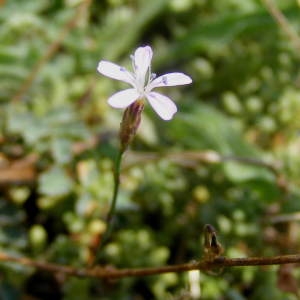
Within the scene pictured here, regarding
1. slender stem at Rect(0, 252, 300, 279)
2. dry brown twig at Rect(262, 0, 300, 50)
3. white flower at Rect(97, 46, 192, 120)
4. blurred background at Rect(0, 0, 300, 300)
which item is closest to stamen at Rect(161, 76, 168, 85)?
white flower at Rect(97, 46, 192, 120)

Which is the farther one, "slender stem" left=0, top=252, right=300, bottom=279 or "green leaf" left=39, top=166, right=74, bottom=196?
"green leaf" left=39, top=166, right=74, bottom=196

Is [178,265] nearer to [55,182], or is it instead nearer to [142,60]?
[142,60]

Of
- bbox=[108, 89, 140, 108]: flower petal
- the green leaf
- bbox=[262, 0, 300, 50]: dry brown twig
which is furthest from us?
bbox=[262, 0, 300, 50]: dry brown twig

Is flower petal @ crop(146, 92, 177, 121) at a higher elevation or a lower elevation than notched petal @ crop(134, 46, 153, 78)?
lower

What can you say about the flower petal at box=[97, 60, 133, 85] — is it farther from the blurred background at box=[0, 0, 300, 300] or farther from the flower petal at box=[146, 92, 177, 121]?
the blurred background at box=[0, 0, 300, 300]

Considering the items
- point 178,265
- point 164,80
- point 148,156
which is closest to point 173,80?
point 164,80

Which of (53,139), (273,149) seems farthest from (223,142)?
(53,139)
